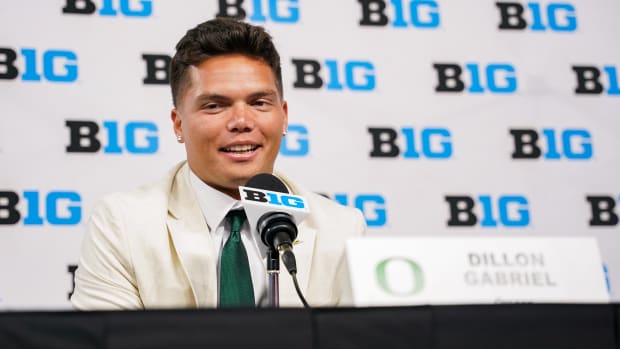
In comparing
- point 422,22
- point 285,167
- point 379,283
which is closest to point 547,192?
point 422,22

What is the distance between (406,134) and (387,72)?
0.81 feet

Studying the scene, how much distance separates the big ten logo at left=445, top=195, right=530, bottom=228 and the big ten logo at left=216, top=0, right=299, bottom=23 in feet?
2.90

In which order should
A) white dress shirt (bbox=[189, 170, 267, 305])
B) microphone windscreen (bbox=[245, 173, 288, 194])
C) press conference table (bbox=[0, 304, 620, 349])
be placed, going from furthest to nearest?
1. white dress shirt (bbox=[189, 170, 267, 305])
2. microphone windscreen (bbox=[245, 173, 288, 194])
3. press conference table (bbox=[0, 304, 620, 349])

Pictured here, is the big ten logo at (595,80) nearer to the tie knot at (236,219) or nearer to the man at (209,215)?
the man at (209,215)

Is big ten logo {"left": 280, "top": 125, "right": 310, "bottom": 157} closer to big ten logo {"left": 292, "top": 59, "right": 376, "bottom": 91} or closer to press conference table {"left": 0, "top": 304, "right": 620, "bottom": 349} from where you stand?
A: big ten logo {"left": 292, "top": 59, "right": 376, "bottom": 91}

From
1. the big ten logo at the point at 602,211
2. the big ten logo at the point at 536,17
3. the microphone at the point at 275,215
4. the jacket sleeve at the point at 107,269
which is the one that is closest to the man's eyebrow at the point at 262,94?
the jacket sleeve at the point at 107,269

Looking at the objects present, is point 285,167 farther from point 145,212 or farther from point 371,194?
point 145,212

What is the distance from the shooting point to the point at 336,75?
298 cm

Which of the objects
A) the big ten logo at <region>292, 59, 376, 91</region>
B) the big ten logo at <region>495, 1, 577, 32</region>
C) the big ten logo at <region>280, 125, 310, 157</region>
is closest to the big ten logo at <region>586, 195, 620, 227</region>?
the big ten logo at <region>495, 1, 577, 32</region>

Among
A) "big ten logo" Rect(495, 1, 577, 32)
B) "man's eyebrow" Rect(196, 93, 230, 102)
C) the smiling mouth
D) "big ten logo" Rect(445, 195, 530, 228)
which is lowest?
"big ten logo" Rect(445, 195, 530, 228)

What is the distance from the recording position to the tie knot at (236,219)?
1833 mm

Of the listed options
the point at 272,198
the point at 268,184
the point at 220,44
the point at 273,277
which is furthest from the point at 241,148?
the point at 273,277

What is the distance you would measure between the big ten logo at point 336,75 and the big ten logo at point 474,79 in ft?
0.91

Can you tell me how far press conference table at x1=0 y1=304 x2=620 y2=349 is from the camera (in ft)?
3.30
